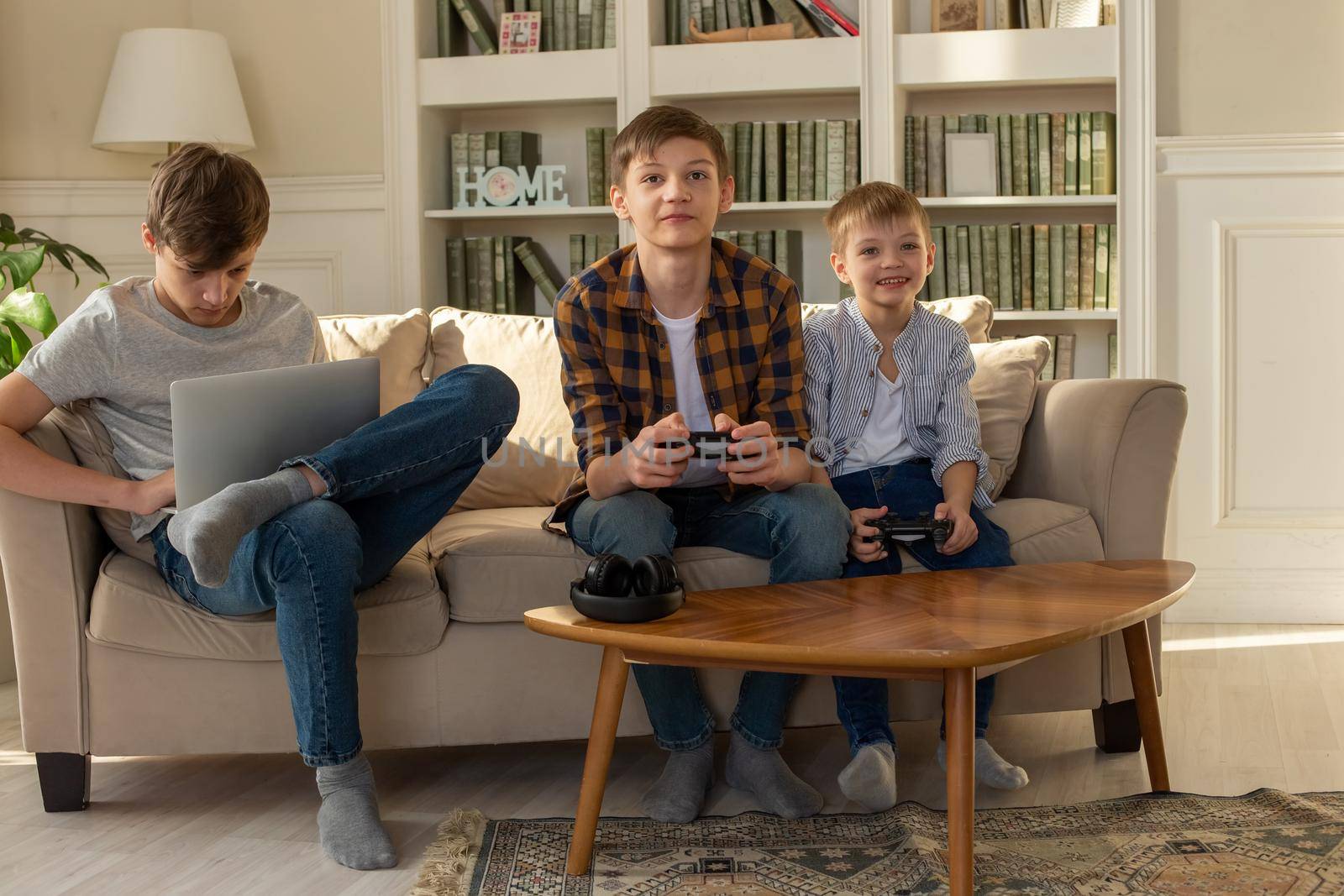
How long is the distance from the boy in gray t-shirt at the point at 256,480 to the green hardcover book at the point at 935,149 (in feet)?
5.83

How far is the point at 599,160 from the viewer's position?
346 centimetres

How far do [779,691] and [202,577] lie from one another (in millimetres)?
779

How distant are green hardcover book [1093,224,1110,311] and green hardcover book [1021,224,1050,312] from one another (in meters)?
0.11

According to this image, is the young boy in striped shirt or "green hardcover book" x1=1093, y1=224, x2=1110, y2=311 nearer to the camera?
the young boy in striped shirt

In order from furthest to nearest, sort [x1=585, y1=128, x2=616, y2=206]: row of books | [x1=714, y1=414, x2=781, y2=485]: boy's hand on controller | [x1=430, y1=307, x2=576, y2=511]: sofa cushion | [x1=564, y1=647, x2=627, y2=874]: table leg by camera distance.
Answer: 1. [x1=585, y1=128, x2=616, y2=206]: row of books
2. [x1=430, y1=307, x2=576, y2=511]: sofa cushion
3. [x1=714, y1=414, x2=781, y2=485]: boy's hand on controller
4. [x1=564, y1=647, x2=627, y2=874]: table leg

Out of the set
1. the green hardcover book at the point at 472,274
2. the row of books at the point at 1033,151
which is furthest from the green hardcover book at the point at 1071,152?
the green hardcover book at the point at 472,274

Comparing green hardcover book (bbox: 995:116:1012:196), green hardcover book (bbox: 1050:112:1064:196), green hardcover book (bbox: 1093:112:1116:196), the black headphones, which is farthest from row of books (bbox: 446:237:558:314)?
the black headphones

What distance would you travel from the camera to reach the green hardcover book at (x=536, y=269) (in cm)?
348

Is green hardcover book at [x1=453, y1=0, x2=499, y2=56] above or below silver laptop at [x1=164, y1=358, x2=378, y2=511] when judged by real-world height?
above

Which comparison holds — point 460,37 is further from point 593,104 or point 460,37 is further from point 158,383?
point 158,383

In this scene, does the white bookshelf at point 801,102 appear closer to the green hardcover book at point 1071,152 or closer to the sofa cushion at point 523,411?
the green hardcover book at point 1071,152

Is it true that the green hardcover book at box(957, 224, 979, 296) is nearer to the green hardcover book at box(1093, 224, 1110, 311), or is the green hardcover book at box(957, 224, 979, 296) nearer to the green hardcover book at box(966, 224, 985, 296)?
the green hardcover book at box(966, 224, 985, 296)

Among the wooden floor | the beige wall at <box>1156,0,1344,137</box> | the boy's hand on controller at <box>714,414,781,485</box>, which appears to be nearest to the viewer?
the wooden floor

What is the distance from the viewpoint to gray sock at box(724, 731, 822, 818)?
1.81 m
